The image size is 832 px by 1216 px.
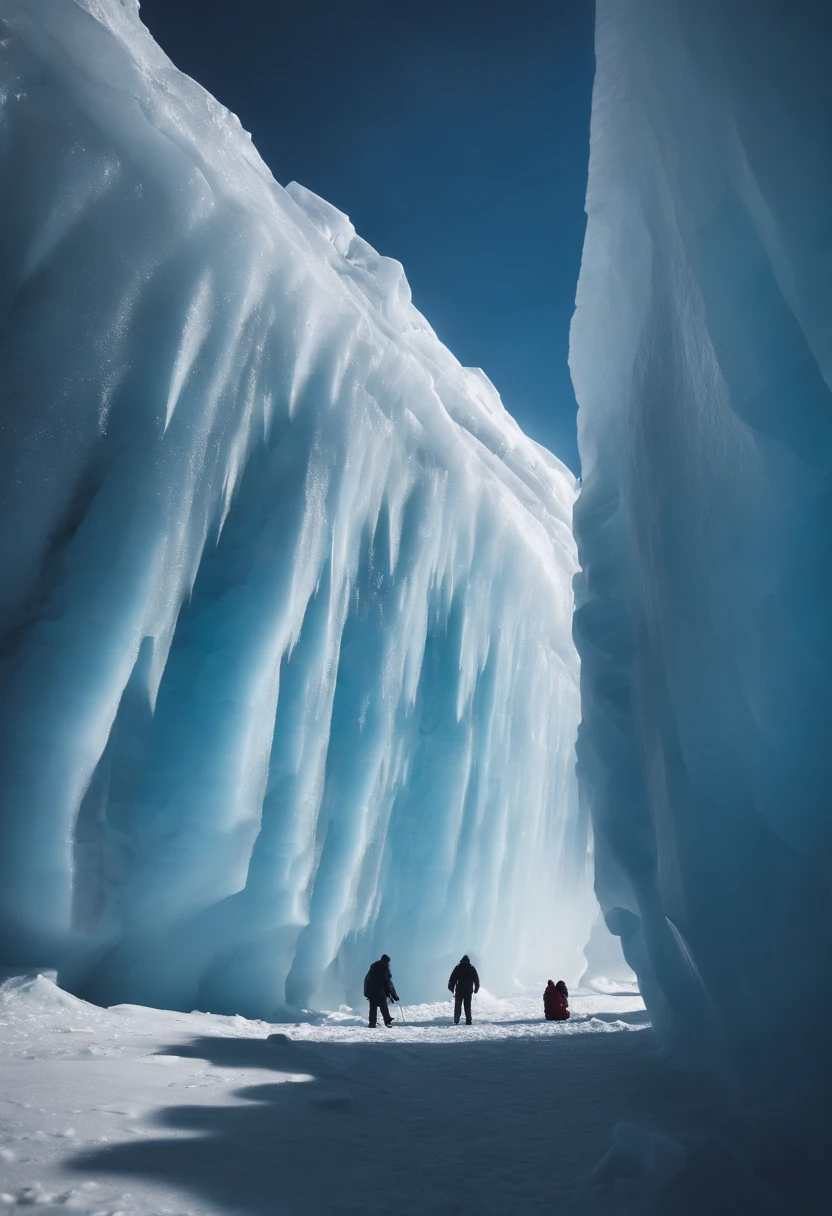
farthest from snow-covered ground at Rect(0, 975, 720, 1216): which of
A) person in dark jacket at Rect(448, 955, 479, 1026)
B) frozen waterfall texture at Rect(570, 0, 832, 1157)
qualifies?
person in dark jacket at Rect(448, 955, 479, 1026)

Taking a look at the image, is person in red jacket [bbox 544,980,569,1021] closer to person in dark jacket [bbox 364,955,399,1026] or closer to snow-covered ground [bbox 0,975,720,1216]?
person in dark jacket [bbox 364,955,399,1026]

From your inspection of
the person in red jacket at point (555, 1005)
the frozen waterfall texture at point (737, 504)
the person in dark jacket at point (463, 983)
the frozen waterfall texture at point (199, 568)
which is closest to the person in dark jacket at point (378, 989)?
the person in dark jacket at point (463, 983)

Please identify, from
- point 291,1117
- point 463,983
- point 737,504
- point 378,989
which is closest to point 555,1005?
point 463,983

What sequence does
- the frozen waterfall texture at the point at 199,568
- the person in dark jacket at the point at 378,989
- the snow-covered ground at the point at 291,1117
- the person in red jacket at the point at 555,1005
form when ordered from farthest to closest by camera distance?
1. the person in red jacket at the point at 555,1005
2. the person in dark jacket at the point at 378,989
3. the frozen waterfall texture at the point at 199,568
4. the snow-covered ground at the point at 291,1117

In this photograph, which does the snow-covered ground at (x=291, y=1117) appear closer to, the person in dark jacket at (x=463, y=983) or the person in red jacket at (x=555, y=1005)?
the person in dark jacket at (x=463, y=983)

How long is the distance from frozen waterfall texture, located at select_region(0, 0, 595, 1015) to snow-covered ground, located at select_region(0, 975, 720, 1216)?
1.77 metres

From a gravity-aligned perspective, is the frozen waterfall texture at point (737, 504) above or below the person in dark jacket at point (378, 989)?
above

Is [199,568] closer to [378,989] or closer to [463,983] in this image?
[378,989]

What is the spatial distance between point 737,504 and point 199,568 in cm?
675

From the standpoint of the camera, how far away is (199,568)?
9188mm

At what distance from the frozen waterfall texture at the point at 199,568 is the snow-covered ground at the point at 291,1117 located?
1767 millimetres

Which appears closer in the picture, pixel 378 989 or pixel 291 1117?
pixel 291 1117

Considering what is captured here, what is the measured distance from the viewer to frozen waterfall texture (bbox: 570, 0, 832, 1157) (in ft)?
10.5

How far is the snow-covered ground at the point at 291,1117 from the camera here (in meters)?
2.70
